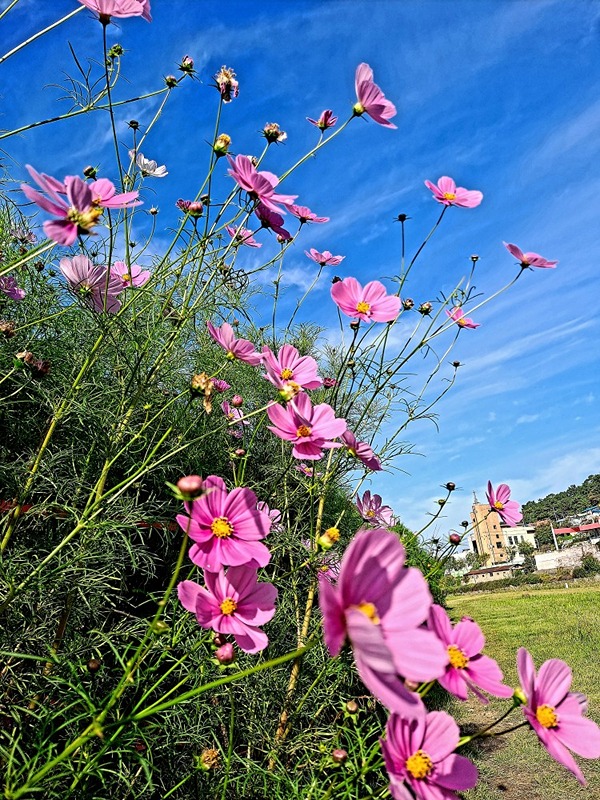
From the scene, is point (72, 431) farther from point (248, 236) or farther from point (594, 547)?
point (594, 547)

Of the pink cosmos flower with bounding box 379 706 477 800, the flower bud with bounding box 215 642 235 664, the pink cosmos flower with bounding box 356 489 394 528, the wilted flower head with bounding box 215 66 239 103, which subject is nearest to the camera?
the pink cosmos flower with bounding box 379 706 477 800

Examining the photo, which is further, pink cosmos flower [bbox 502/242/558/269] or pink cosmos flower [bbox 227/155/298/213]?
pink cosmos flower [bbox 502/242/558/269]

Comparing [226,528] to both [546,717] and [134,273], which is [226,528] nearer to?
[546,717]

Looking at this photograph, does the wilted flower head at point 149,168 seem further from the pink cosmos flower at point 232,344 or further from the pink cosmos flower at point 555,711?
the pink cosmos flower at point 555,711

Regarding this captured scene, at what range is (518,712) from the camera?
365 cm

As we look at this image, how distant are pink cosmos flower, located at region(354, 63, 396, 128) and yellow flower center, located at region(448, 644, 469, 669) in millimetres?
832

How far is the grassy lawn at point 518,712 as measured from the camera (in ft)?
8.81

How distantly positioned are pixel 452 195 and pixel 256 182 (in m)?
0.52

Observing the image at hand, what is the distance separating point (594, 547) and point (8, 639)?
30.1 m

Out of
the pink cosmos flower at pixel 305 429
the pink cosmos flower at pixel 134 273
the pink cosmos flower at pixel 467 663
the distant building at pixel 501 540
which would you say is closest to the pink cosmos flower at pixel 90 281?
the pink cosmos flower at pixel 134 273

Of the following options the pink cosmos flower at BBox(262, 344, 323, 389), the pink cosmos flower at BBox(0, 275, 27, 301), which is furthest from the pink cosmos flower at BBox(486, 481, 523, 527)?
the pink cosmos flower at BBox(0, 275, 27, 301)

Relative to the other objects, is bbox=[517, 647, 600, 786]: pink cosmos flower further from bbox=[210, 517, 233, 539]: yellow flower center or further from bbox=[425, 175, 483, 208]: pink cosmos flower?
bbox=[425, 175, 483, 208]: pink cosmos flower

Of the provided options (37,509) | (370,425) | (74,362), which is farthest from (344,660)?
(370,425)

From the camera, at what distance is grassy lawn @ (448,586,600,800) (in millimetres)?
2686
